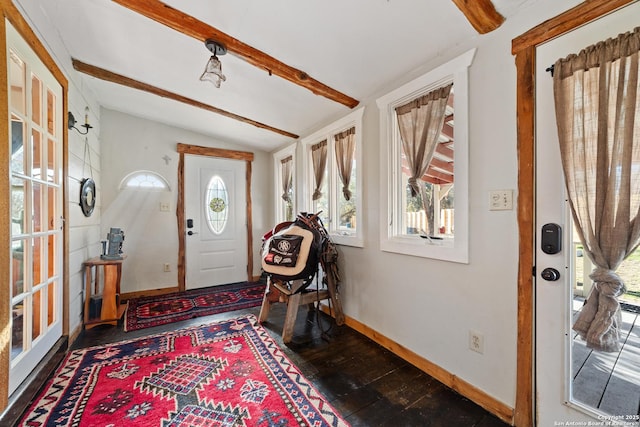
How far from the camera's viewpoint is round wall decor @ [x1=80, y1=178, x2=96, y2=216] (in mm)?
2697

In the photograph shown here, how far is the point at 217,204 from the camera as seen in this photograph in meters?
4.23

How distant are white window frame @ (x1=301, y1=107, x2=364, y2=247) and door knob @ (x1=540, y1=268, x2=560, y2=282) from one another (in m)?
1.42

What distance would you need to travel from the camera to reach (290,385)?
67.4 inches

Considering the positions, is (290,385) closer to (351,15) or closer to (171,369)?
(171,369)

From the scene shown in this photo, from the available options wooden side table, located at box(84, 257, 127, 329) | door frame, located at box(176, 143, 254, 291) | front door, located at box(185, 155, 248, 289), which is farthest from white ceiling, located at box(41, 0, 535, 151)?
wooden side table, located at box(84, 257, 127, 329)

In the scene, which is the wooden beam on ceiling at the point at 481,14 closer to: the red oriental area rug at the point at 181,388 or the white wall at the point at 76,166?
the red oriental area rug at the point at 181,388

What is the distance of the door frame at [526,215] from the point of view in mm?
1334

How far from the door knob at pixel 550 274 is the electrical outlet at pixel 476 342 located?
0.52 m

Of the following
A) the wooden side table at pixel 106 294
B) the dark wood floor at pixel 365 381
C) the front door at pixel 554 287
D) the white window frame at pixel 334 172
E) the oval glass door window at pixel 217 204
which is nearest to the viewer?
the front door at pixel 554 287

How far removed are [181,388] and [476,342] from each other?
1.88 m

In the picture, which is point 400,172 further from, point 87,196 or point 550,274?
point 87,196

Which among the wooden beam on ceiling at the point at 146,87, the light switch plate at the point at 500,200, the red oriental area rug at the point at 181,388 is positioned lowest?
the red oriental area rug at the point at 181,388

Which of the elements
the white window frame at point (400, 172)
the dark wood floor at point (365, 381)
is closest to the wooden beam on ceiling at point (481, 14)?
the white window frame at point (400, 172)

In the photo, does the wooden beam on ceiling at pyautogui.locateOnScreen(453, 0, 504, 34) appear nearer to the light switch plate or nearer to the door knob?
the light switch plate
